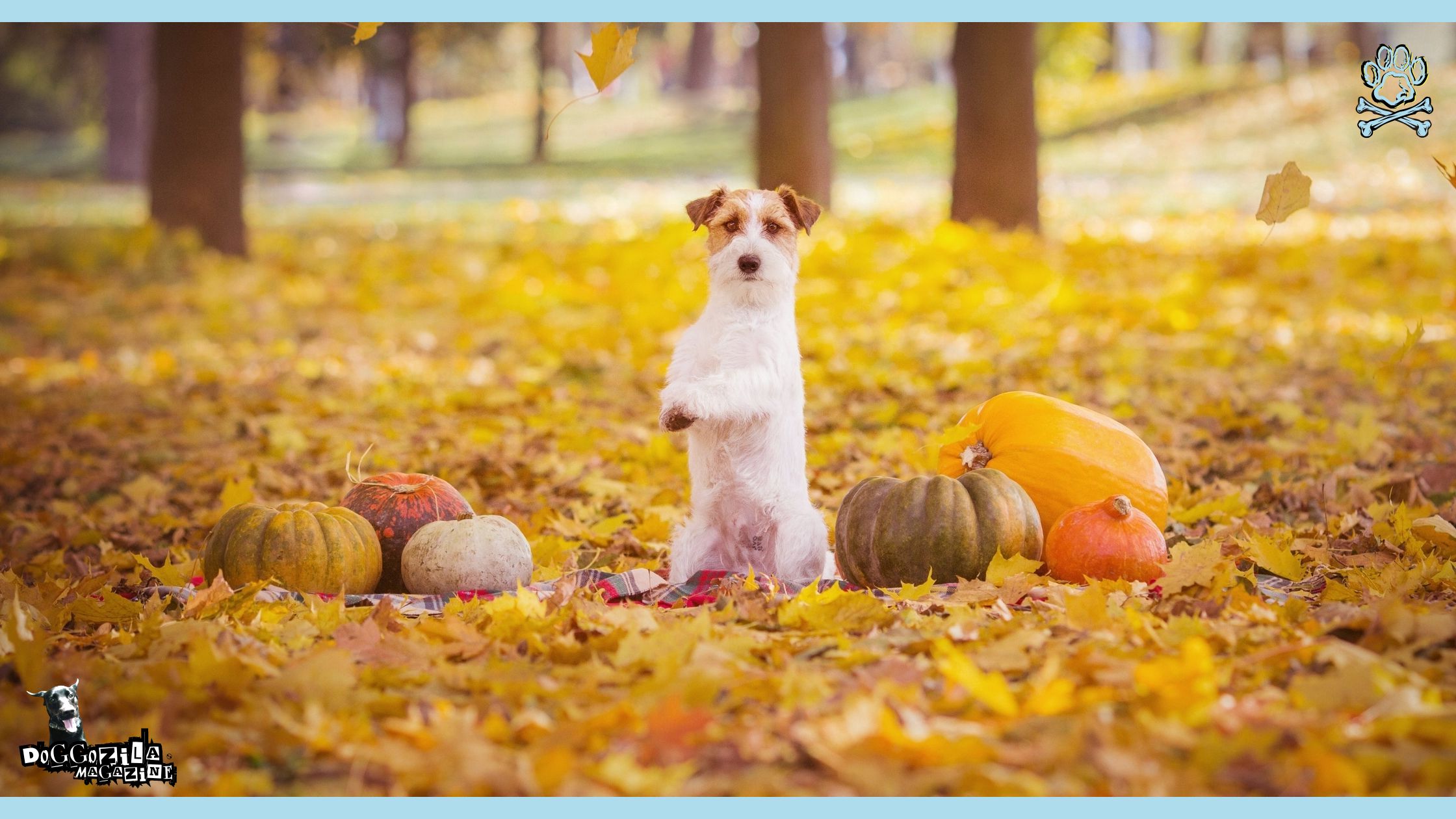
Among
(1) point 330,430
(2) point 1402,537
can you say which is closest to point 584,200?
(1) point 330,430

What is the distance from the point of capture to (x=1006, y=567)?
3912mm

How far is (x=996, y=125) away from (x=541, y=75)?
59.4 feet

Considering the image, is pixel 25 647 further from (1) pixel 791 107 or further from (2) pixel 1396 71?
(1) pixel 791 107

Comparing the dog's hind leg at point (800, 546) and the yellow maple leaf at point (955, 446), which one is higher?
the yellow maple leaf at point (955, 446)

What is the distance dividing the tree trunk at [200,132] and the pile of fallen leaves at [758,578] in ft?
3.52

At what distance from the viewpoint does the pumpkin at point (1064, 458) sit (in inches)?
175

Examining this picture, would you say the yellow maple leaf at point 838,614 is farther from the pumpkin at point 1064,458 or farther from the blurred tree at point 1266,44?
the blurred tree at point 1266,44

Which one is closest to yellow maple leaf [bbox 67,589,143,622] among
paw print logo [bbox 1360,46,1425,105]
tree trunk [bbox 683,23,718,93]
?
paw print logo [bbox 1360,46,1425,105]

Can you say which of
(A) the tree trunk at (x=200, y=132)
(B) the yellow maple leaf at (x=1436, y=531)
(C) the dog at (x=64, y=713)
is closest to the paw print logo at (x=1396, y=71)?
(B) the yellow maple leaf at (x=1436, y=531)

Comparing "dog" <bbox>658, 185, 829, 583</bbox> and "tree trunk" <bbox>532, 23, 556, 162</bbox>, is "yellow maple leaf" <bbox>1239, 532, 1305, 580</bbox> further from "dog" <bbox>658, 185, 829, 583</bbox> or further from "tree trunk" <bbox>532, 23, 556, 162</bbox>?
"tree trunk" <bbox>532, 23, 556, 162</bbox>

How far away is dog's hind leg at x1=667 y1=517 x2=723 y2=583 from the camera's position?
4.20 metres

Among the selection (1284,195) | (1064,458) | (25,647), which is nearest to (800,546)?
(1064,458)

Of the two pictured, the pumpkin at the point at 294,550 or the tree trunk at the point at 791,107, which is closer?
the pumpkin at the point at 294,550

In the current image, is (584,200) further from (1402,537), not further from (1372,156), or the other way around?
(1402,537)
